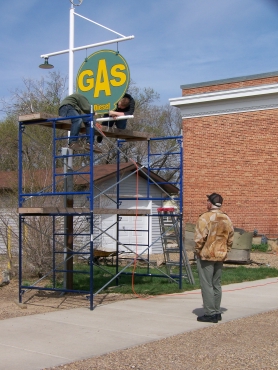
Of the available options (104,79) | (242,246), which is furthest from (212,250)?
(242,246)

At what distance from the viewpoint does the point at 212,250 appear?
875cm

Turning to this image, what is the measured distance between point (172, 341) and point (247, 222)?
15.9 m

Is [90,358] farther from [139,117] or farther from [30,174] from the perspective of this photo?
[139,117]

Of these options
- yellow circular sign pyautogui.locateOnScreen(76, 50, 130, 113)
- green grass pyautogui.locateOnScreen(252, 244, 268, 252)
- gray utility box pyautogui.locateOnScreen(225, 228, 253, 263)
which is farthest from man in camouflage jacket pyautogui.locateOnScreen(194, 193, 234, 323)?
green grass pyautogui.locateOnScreen(252, 244, 268, 252)

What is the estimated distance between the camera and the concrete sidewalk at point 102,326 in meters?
6.97

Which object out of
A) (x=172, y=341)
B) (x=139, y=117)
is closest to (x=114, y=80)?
(x=172, y=341)

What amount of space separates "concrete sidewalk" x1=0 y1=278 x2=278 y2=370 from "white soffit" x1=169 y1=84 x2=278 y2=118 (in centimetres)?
1182

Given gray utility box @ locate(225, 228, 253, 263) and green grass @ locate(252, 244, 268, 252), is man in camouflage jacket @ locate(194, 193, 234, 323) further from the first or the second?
green grass @ locate(252, 244, 268, 252)

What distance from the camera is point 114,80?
36.8 ft

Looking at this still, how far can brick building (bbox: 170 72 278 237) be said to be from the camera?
22.5 m

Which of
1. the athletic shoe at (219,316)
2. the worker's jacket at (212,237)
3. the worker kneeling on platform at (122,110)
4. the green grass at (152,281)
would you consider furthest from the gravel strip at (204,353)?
the worker kneeling on platform at (122,110)

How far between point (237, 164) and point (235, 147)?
679mm

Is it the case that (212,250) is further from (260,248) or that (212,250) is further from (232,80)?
(232,80)

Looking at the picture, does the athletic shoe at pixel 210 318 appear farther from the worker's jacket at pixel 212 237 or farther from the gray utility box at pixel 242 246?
the gray utility box at pixel 242 246
